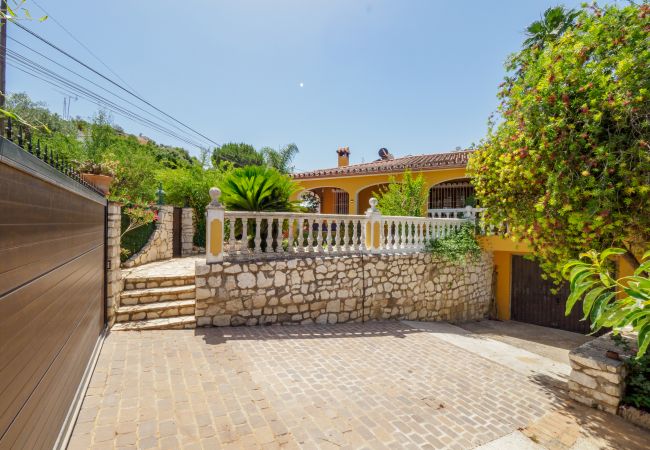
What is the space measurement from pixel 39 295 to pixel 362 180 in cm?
1257

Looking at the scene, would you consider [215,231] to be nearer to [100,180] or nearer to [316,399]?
[100,180]

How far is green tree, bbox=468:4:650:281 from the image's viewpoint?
3.75 metres

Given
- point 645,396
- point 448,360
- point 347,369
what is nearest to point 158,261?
point 347,369

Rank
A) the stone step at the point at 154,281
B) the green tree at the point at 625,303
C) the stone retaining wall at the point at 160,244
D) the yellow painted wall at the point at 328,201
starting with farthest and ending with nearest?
the yellow painted wall at the point at 328,201 → the stone retaining wall at the point at 160,244 → the stone step at the point at 154,281 → the green tree at the point at 625,303

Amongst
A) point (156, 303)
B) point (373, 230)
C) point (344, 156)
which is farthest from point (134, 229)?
point (344, 156)

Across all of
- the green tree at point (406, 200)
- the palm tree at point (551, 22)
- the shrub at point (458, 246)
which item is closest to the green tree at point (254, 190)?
the shrub at point (458, 246)

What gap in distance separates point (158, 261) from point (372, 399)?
7301mm

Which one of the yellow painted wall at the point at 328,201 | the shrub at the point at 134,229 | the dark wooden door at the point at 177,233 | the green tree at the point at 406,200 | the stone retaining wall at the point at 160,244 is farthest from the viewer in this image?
the yellow painted wall at the point at 328,201

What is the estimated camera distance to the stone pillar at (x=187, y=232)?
1013cm

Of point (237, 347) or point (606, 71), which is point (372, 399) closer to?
point (237, 347)

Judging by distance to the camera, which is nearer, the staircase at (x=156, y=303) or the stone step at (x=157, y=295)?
the staircase at (x=156, y=303)

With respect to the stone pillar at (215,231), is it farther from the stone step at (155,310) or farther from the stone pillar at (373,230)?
the stone pillar at (373,230)

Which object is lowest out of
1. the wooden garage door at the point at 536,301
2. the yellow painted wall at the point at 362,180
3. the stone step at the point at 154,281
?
the wooden garage door at the point at 536,301

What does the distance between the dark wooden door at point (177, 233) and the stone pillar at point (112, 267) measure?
440 cm
